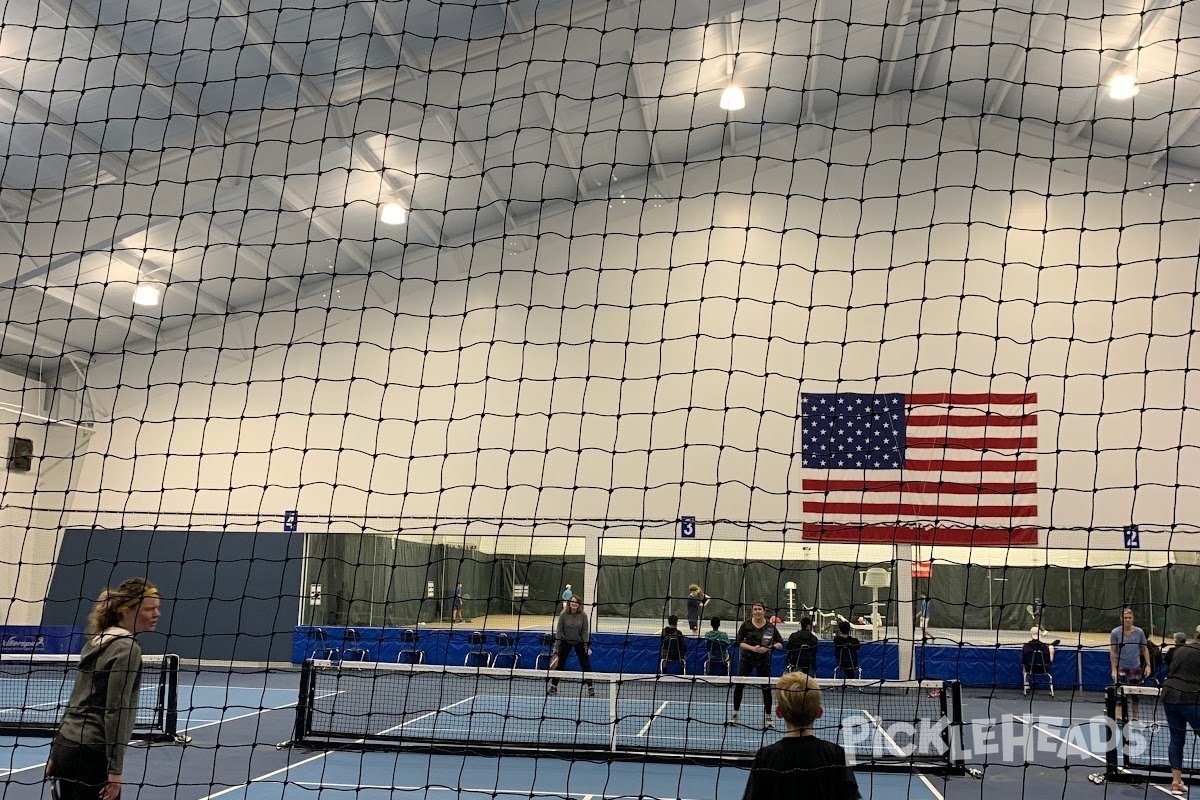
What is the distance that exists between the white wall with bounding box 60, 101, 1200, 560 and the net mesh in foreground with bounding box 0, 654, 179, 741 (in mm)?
3579

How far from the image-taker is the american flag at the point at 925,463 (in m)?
13.3

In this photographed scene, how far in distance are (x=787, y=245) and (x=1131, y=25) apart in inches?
209

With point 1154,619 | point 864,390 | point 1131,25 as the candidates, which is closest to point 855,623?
point 864,390

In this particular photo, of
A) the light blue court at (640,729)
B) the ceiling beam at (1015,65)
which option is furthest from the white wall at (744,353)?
the light blue court at (640,729)

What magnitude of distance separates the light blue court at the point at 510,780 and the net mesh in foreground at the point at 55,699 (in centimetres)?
115

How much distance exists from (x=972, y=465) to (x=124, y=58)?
1133cm

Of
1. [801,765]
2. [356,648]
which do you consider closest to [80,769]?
[801,765]

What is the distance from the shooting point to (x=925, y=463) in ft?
44.6

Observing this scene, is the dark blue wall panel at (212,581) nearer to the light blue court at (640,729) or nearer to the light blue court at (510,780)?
the light blue court at (640,729)

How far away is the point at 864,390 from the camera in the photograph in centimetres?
1482

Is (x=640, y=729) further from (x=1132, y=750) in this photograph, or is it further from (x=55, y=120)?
(x=55, y=120)

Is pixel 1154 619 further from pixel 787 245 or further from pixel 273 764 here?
pixel 273 764

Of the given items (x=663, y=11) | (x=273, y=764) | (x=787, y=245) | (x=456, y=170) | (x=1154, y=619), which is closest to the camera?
(x=273, y=764)

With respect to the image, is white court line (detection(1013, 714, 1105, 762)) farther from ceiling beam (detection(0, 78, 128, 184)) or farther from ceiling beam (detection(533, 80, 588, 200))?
ceiling beam (detection(0, 78, 128, 184))
